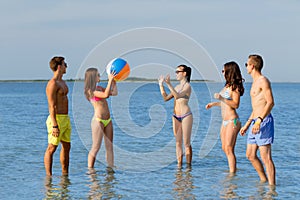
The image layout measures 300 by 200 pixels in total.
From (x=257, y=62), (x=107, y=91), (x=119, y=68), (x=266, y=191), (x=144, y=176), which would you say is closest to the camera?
(x=257, y=62)

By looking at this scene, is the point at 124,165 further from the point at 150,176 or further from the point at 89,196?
the point at 89,196

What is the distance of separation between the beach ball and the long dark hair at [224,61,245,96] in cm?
185

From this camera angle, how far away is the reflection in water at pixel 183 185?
26.4ft

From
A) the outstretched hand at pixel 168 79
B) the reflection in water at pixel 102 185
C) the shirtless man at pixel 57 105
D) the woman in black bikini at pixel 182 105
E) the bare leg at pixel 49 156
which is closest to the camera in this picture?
the reflection in water at pixel 102 185

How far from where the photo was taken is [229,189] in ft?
27.3

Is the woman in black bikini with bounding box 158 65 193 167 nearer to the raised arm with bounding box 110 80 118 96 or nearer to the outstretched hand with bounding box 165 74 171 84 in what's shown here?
the outstretched hand with bounding box 165 74 171 84

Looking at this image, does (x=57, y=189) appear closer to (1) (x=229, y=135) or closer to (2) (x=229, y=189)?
(2) (x=229, y=189)

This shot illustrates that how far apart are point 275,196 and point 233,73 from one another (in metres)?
2.11

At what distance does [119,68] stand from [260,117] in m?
2.77

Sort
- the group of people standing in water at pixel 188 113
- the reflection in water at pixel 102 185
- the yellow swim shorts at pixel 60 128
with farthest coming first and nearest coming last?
the yellow swim shorts at pixel 60 128 → the reflection in water at pixel 102 185 → the group of people standing in water at pixel 188 113

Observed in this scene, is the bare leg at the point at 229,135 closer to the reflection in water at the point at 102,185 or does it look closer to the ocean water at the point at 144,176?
the ocean water at the point at 144,176

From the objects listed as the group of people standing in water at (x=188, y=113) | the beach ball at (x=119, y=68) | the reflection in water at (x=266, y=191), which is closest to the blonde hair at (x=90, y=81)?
the group of people standing in water at (x=188, y=113)

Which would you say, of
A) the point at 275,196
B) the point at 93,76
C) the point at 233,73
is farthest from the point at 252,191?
the point at 93,76

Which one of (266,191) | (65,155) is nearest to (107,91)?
(65,155)
